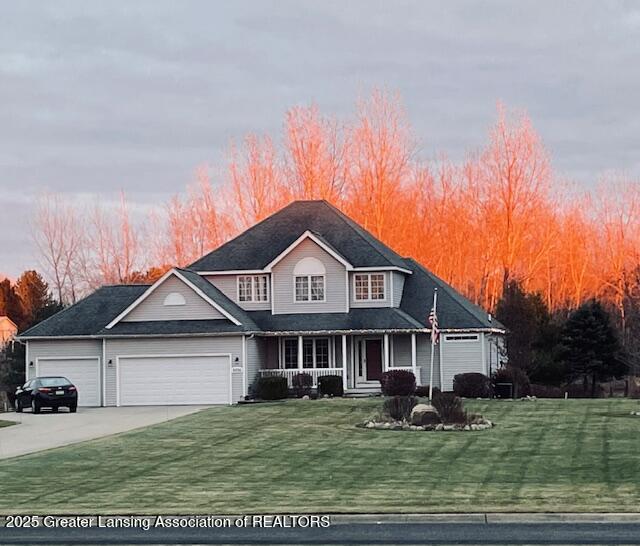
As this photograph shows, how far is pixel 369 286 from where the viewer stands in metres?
49.1

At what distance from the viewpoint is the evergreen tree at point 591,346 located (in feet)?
181

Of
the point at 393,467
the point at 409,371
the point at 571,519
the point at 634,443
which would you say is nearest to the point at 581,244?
the point at 409,371

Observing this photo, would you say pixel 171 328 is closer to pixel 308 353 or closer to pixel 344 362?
pixel 308 353

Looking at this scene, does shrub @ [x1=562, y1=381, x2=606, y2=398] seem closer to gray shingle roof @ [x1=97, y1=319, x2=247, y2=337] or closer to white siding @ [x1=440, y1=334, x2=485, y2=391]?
white siding @ [x1=440, y1=334, x2=485, y2=391]

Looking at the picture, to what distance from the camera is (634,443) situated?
2545 centimetres

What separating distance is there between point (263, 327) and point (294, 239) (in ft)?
17.5

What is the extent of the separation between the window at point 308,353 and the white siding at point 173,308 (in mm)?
4884

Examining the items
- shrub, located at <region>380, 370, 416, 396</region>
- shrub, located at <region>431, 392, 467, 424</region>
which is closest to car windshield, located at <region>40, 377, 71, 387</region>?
shrub, located at <region>380, 370, 416, 396</region>

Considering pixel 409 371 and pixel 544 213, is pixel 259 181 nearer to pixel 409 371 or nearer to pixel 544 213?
pixel 544 213

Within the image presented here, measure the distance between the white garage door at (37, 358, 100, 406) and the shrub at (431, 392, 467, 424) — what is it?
67.6ft

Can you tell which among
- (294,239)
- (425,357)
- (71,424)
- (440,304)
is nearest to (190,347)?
(294,239)

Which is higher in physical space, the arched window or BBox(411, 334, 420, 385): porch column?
the arched window

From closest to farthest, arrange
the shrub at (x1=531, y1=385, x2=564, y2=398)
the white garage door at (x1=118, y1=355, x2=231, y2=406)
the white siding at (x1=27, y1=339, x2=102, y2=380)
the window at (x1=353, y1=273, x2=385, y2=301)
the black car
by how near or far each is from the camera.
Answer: the black car → the white garage door at (x1=118, y1=355, x2=231, y2=406) → the white siding at (x1=27, y1=339, x2=102, y2=380) → the window at (x1=353, y1=273, x2=385, y2=301) → the shrub at (x1=531, y1=385, x2=564, y2=398)

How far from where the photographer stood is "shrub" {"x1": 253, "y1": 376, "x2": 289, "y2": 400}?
45.2m
